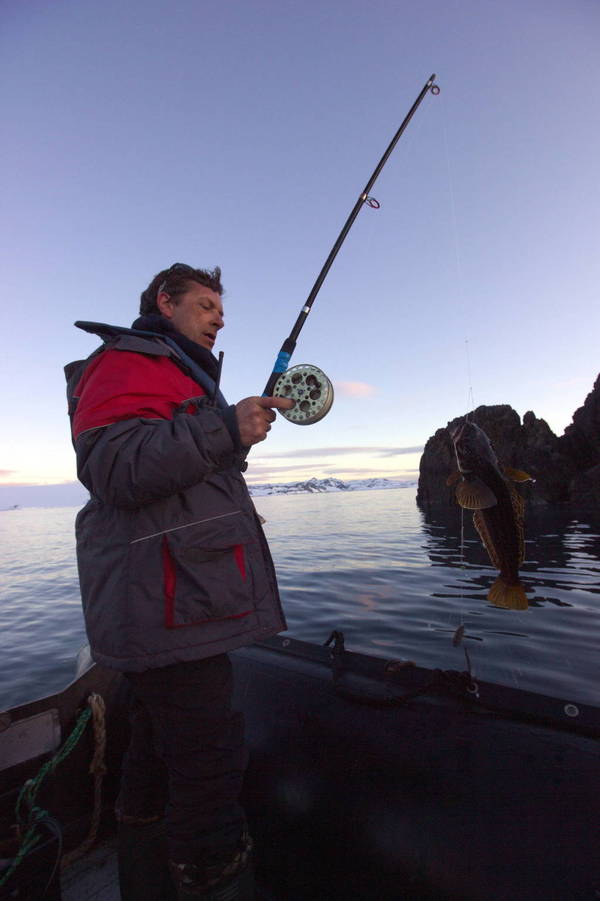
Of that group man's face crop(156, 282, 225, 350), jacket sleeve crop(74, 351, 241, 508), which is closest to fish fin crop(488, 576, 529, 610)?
jacket sleeve crop(74, 351, 241, 508)

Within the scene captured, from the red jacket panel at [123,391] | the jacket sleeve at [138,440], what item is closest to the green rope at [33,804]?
the jacket sleeve at [138,440]

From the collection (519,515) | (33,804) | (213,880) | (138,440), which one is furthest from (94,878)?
(519,515)

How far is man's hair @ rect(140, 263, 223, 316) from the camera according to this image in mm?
2676

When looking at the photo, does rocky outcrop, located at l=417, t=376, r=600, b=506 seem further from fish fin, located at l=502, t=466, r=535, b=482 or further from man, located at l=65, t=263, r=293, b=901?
man, located at l=65, t=263, r=293, b=901

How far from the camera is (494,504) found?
12.8 feet

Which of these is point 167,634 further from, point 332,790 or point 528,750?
point 528,750

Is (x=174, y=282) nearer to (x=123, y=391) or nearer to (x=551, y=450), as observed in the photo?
(x=123, y=391)

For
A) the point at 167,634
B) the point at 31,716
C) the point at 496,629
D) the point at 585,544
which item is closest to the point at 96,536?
the point at 167,634

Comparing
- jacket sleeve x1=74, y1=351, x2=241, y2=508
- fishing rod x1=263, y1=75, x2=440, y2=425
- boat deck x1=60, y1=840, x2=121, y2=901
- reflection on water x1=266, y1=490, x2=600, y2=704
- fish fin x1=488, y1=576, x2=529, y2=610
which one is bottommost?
reflection on water x1=266, y1=490, x2=600, y2=704

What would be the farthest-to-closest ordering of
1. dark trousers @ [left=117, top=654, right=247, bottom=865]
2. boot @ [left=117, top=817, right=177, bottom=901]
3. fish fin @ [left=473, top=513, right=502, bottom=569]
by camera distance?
fish fin @ [left=473, top=513, right=502, bottom=569] < boot @ [left=117, top=817, right=177, bottom=901] < dark trousers @ [left=117, top=654, right=247, bottom=865]

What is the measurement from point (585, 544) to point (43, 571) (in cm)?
2555

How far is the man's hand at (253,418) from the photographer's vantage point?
198 cm

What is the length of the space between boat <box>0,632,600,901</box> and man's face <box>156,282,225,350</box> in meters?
2.42

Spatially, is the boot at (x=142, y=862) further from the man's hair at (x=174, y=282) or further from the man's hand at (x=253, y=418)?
the man's hair at (x=174, y=282)
